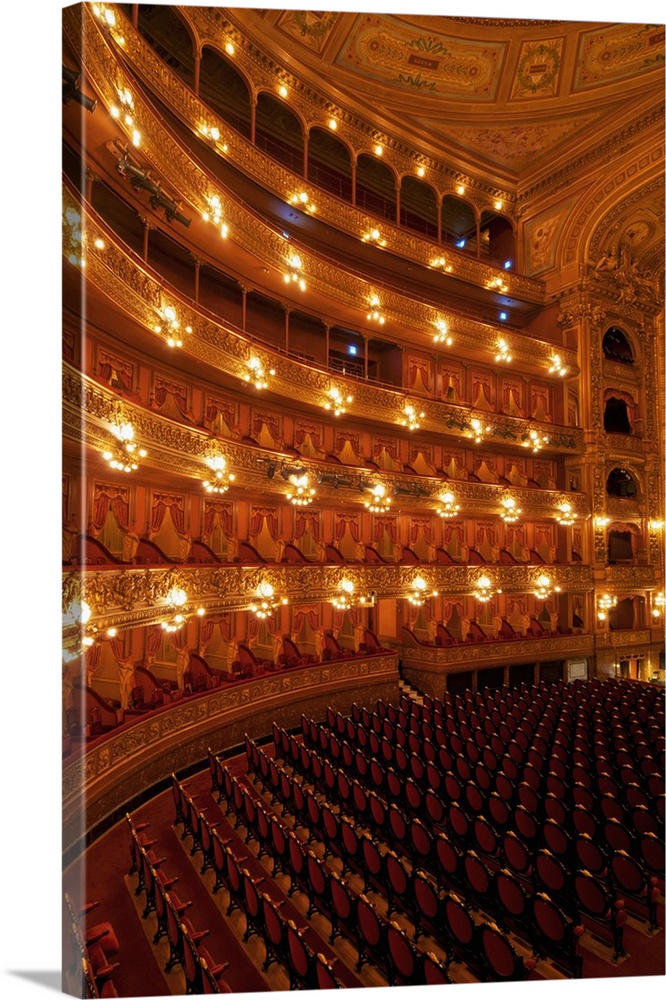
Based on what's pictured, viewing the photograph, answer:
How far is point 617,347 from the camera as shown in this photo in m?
19.2

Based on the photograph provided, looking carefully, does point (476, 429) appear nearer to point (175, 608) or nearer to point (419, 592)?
point (419, 592)

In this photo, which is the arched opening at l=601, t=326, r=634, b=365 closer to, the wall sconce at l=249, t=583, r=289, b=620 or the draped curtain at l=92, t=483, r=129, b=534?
the wall sconce at l=249, t=583, r=289, b=620

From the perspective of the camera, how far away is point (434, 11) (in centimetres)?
459

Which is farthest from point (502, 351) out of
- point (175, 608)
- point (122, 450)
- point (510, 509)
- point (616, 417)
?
point (122, 450)

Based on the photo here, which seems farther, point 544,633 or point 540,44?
point 544,633

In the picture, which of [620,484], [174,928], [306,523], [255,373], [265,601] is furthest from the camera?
[620,484]

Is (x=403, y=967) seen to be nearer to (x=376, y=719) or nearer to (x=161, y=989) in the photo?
(x=161, y=989)

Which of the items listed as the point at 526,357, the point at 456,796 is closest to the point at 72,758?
the point at 456,796

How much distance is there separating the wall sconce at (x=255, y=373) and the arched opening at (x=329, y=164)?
6.83 meters

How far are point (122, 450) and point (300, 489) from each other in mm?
4821

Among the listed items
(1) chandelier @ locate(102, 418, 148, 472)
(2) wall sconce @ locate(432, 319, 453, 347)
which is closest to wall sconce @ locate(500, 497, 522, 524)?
(2) wall sconce @ locate(432, 319, 453, 347)

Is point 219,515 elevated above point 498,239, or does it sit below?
below

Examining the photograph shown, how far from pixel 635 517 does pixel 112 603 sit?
56.3 feet

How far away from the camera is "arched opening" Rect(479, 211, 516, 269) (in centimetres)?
1911
